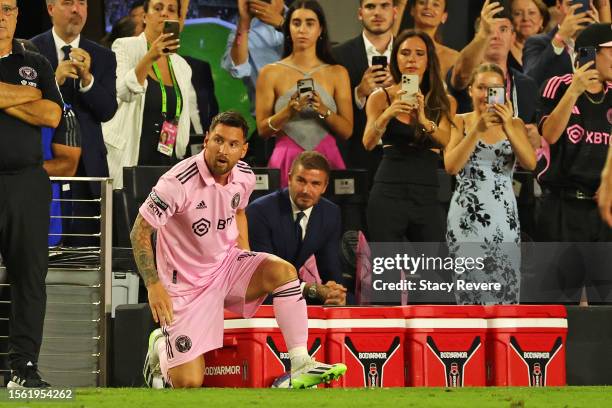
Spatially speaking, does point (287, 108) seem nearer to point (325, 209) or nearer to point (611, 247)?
point (325, 209)

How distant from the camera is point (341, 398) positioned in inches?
194

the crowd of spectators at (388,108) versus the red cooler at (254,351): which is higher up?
the crowd of spectators at (388,108)

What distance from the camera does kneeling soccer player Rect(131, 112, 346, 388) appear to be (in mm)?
6000

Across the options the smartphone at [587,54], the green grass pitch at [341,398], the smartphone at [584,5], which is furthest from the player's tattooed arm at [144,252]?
the smartphone at [584,5]

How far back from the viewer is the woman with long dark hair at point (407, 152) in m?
7.46

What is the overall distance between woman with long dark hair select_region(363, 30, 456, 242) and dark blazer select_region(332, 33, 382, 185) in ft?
1.55

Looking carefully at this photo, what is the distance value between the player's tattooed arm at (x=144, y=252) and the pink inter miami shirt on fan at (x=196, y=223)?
162mm

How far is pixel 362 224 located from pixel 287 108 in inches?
37.6

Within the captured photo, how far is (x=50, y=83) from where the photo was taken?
20.3 ft

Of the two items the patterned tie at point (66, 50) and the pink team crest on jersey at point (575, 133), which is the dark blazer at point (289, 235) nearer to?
the patterned tie at point (66, 50)

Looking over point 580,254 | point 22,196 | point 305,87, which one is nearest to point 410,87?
point 305,87

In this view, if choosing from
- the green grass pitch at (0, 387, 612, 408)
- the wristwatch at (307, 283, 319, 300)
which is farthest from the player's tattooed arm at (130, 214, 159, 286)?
the wristwatch at (307, 283, 319, 300)

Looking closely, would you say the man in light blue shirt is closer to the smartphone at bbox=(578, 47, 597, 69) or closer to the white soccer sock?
the smartphone at bbox=(578, 47, 597, 69)

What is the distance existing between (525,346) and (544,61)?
253cm
